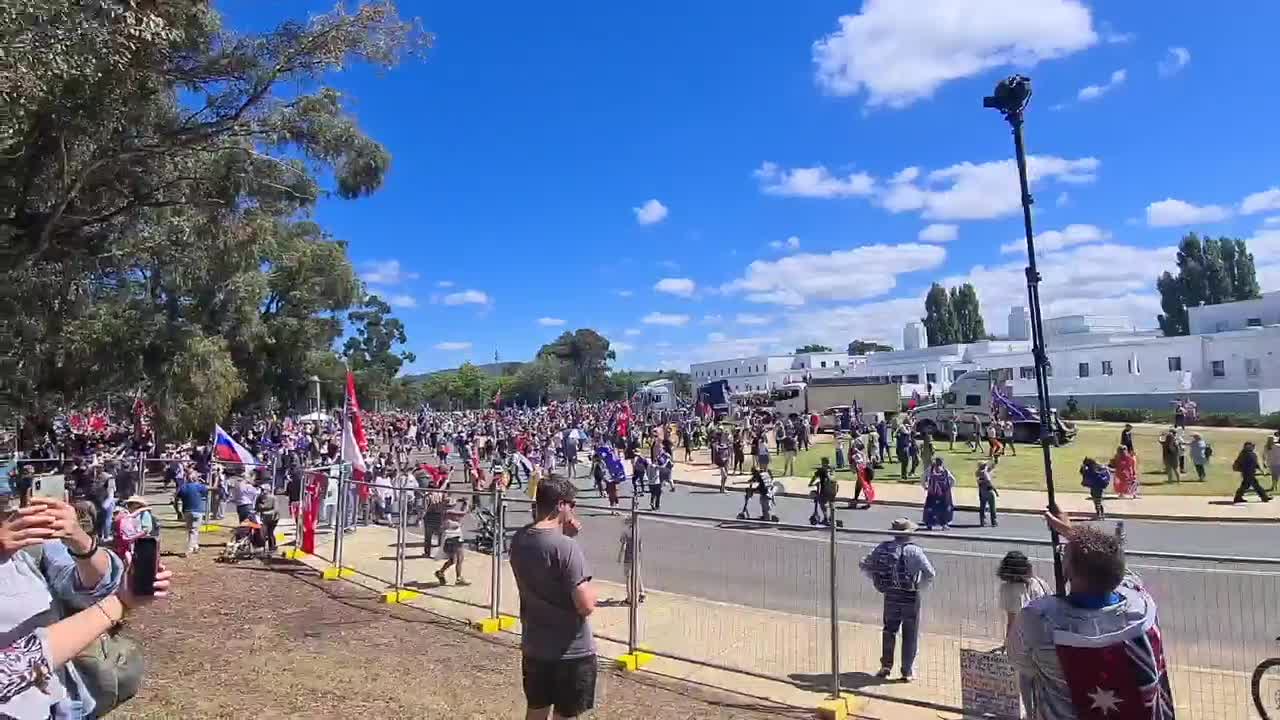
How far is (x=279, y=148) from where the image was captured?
1098 cm

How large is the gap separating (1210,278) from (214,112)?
3731 inches

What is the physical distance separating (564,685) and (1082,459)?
87.6ft

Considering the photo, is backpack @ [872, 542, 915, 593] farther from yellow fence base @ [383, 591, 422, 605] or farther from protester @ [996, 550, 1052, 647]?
yellow fence base @ [383, 591, 422, 605]

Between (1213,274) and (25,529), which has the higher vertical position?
(1213,274)

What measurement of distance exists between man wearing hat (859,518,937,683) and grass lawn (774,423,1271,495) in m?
16.0

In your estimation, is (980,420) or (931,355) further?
(931,355)

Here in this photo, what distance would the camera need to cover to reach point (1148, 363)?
2293 inches

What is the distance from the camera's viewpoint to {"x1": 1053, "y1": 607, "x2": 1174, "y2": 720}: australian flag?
271cm

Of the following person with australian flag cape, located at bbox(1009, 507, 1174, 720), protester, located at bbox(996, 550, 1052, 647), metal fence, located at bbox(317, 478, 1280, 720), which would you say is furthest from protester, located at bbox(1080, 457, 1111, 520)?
person with australian flag cape, located at bbox(1009, 507, 1174, 720)

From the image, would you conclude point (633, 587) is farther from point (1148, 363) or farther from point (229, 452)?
point (1148, 363)

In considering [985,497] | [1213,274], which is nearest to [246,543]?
[985,497]

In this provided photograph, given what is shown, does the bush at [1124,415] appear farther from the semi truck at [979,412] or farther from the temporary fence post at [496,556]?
the temporary fence post at [496,556]

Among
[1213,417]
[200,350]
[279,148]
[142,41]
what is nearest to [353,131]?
[279,148]

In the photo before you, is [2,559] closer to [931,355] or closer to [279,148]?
[279,148]
